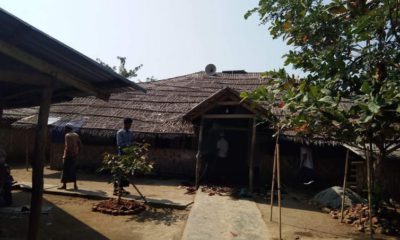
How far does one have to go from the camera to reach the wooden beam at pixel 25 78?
446cm

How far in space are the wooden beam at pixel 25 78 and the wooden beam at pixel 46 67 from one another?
0.50 feet

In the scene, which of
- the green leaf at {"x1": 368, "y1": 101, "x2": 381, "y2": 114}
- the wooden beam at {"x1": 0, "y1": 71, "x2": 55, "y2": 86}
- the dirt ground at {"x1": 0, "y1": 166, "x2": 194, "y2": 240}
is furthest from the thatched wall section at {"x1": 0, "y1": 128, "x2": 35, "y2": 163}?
the green leaf at {"x1": 368, "y1": 101, "x2": 381, "y2": 114}

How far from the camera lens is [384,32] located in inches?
220

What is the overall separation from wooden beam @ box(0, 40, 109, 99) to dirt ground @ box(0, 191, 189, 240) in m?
2.45

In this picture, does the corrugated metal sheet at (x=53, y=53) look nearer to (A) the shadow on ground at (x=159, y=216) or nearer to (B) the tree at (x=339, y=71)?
(B) the tree at (x=339, y=71)

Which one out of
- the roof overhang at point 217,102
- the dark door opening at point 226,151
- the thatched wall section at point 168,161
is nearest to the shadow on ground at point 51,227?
the roof overhang at point 217,102

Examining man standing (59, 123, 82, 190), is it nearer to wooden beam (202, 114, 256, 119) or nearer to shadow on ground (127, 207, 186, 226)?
shadow on ground (127, 207, 186, 226)

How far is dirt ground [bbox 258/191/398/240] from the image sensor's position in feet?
22.8

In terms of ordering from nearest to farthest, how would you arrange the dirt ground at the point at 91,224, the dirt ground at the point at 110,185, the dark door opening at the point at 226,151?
the dirt ground at the point at 91,224
the dirt ground at the point at 110,185
the dark door opening at the point at 226,151

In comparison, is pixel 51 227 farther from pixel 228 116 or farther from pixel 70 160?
pixel 228 116

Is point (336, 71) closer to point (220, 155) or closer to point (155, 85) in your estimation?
point (220, 155)

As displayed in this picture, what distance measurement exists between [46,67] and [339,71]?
4390mm

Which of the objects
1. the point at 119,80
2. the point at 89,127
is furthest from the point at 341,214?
the point at 89,127

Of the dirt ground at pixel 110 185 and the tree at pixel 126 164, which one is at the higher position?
the tree at pixel 126 164
